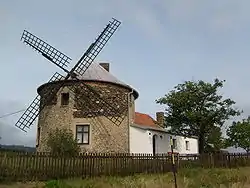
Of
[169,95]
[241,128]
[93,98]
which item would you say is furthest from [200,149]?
[93,98]

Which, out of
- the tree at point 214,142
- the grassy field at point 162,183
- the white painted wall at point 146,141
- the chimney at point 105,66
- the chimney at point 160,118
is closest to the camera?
the grassy field at point 162,183

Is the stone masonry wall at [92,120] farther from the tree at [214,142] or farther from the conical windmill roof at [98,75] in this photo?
the tree at [214,142]

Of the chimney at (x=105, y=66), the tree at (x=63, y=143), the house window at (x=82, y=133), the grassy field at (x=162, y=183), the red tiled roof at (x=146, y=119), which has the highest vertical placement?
the chimney at (x=105, y=66)

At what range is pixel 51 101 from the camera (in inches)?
1128

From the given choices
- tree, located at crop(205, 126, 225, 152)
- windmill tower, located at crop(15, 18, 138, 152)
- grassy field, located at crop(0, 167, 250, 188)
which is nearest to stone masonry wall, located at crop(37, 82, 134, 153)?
windmill tower, located at crop(15, 18, 138, 152)

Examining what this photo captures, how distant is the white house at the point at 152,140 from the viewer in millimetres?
29125

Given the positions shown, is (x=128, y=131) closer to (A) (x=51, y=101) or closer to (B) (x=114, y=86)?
(B) (x=114, y=86)

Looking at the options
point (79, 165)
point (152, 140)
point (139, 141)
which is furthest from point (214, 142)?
point (79, 165)

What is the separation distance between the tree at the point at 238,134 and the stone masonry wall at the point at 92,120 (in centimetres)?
1330

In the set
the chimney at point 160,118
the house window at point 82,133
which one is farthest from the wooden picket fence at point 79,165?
the chimney at point 160,118

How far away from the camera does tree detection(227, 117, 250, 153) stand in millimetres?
36094

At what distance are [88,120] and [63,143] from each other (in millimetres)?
3336

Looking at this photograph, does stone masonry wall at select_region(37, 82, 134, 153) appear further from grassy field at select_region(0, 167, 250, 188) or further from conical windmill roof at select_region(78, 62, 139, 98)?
grassy field at select_region(0, 167, 250, 188)

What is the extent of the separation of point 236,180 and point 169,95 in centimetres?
1750
